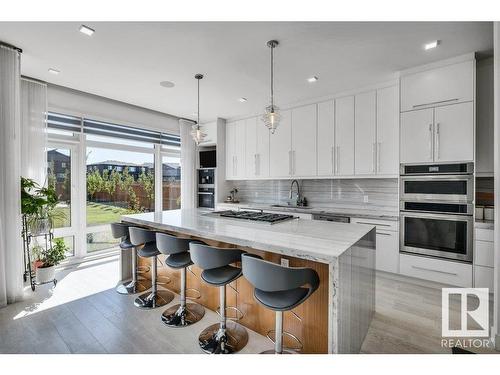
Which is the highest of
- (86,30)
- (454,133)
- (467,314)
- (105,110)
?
(86,30)

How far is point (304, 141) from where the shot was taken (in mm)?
4262

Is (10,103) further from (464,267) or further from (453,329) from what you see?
(464,267)

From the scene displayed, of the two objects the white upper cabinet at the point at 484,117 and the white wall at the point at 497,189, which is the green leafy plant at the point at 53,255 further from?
the white upper cabinet at the point at 484,117

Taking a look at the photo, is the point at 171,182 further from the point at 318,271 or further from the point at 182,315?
the point at 318,271

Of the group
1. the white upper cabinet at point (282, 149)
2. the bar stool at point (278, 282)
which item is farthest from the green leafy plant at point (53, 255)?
the white upper cabinet at point (282, 149)

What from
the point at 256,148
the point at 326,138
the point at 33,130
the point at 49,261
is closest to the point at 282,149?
the point at 256,148

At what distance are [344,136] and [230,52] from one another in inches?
85.7

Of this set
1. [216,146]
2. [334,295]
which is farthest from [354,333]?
[216,146]

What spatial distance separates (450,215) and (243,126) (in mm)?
3759

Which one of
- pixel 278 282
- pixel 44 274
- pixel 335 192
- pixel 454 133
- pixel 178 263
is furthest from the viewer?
pixel 335 192

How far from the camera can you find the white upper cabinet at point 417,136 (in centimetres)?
296

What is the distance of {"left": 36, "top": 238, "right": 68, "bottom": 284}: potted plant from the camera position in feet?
9.89

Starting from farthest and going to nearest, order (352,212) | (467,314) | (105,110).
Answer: (105,110)
(352,212)
(467,314)

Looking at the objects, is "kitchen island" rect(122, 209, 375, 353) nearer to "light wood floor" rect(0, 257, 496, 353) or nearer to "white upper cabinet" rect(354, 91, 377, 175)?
"light wood floor" rect(0, 257, 496, 353)
